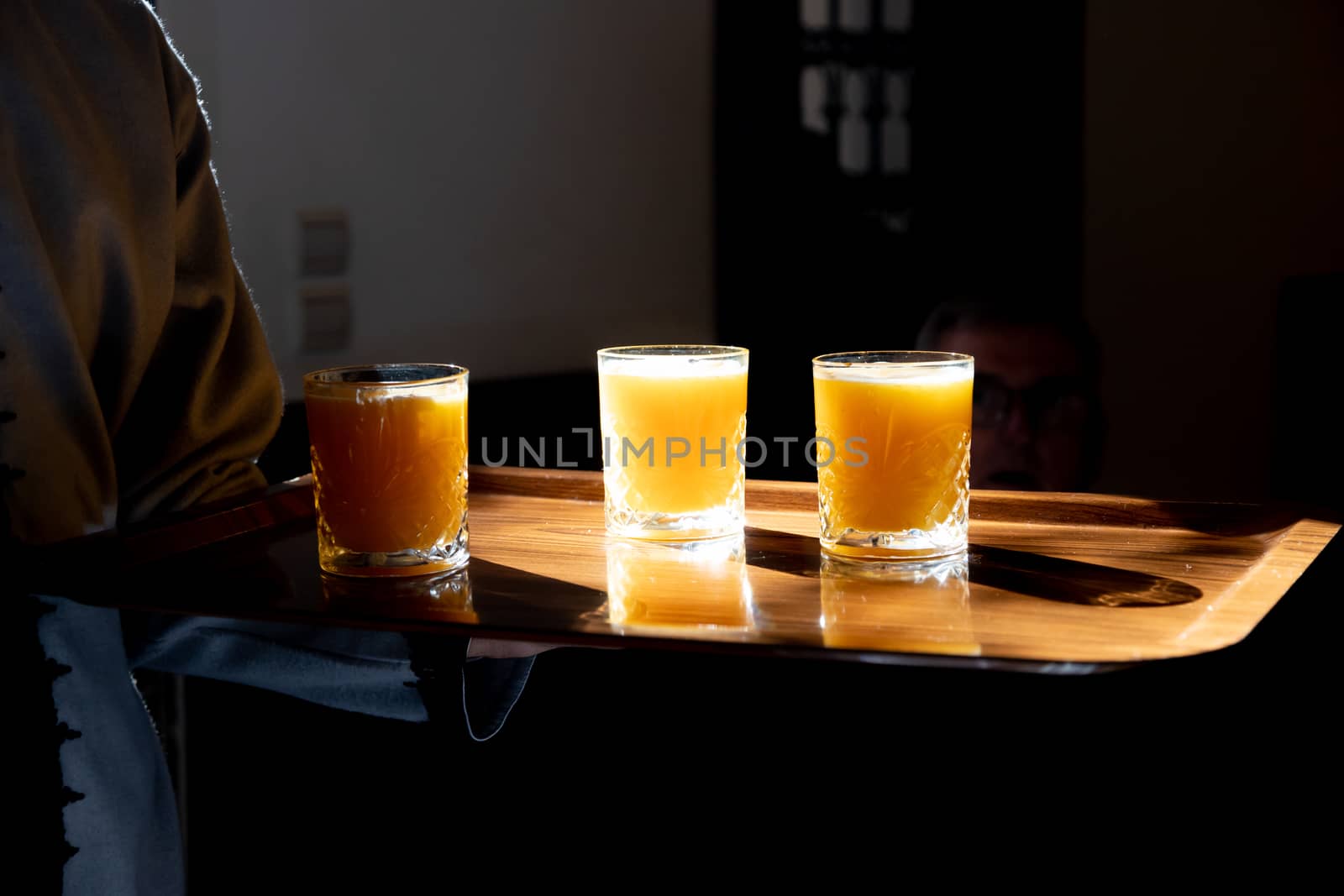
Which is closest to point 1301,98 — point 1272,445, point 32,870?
point 1272,445

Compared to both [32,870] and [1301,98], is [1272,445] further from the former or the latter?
[32,870]

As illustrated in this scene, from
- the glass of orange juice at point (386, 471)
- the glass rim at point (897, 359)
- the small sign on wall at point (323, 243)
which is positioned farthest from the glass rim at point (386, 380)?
the small sign on wall at point (323, 243)

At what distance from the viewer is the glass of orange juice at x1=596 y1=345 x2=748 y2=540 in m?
0.94

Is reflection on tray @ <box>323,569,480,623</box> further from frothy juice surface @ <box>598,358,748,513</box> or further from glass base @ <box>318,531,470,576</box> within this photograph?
frothy juice surface @ <box>598,358,748,513</box>

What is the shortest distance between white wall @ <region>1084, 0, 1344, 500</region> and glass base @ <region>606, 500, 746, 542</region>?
8.95ft

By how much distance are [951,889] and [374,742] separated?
29.6 inches

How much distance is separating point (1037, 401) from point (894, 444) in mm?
1334

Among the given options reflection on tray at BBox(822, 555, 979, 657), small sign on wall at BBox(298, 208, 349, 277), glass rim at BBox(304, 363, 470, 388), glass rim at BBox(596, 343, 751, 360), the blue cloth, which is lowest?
the blue cloth

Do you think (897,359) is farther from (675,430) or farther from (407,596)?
(407,596)

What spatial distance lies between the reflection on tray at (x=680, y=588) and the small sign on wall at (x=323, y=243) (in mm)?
1364

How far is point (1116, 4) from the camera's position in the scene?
3371mm

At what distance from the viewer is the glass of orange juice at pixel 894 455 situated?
0.88 m

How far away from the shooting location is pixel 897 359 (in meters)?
0.94

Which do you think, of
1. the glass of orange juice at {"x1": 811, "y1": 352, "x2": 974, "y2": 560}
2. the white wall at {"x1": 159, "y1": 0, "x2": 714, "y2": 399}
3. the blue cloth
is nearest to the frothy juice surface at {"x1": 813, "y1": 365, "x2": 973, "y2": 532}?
the glass of orange juice at {"x1": 811, "y1": 352, "x2": 974, "y2": 560}
